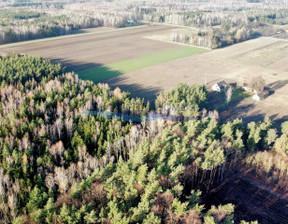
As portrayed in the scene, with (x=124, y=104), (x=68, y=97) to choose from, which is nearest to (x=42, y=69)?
(x=68, y=97)

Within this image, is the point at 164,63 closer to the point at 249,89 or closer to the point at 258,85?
the point at 249,89

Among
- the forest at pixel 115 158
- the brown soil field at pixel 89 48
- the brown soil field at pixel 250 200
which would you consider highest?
the brown soil field at pixel 89 48

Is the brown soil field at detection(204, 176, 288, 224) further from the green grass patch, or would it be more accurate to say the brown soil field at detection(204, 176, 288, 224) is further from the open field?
the green grass patch

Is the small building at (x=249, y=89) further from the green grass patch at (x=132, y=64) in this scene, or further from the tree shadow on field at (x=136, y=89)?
the green grass patch at (x=132, y=64)

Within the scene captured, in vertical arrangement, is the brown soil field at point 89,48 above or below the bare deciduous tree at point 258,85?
above

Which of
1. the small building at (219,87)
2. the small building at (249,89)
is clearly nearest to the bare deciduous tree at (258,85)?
the small building at (249,89)
